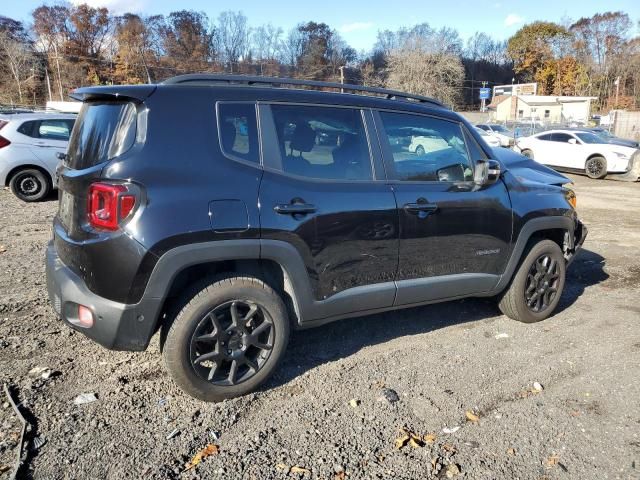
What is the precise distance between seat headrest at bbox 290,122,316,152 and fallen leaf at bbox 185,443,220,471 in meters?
1.82

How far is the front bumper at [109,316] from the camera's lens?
2836 mm

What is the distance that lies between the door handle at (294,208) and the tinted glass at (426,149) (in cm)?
77

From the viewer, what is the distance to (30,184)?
10.1m

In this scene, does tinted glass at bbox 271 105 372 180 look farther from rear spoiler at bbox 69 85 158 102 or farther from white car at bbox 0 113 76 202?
white car at bbox 0 113 76 202

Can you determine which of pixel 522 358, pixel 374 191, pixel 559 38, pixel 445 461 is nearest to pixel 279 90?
pixel 374 191

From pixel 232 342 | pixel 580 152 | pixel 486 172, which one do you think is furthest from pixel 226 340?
pixel 580 152

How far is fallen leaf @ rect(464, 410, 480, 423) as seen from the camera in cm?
307

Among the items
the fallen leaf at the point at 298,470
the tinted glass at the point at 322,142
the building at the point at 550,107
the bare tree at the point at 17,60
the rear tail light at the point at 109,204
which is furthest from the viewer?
the bare tree at the point at 17,60

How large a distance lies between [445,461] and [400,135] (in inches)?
86.4

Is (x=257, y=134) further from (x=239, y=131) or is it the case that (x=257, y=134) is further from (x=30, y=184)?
(x=30, y=184)

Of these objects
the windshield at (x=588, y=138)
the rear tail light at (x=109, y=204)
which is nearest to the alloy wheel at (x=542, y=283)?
the rear tail light at (x=109, y=204)

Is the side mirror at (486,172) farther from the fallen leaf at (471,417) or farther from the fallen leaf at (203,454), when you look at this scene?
the fallen leaf at (203,454)

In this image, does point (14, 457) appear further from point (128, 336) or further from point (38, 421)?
point (128, 336)

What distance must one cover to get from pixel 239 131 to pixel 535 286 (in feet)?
9.90
